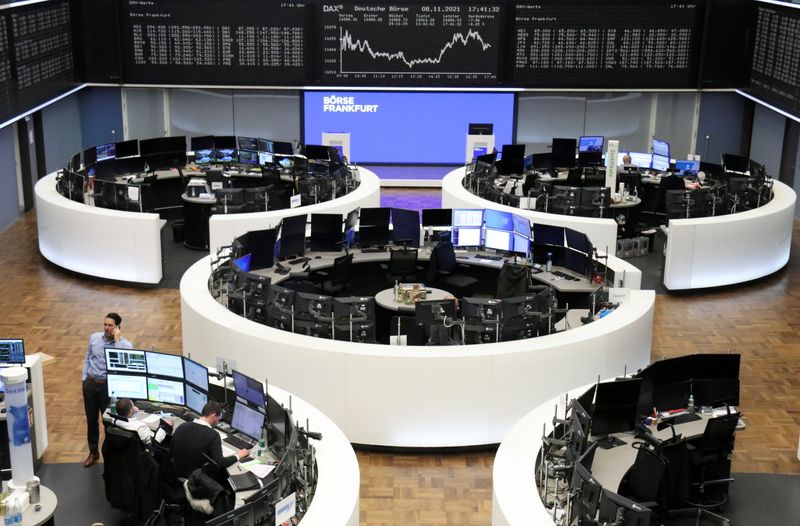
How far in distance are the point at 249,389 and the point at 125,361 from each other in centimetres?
127

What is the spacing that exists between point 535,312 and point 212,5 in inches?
395

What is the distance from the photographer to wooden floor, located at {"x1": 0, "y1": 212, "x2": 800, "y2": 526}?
28.7 ft

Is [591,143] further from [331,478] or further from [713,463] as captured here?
[331,478]

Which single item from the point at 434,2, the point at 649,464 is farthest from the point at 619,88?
the point at 649,464

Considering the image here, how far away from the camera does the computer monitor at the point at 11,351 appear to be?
340 inches

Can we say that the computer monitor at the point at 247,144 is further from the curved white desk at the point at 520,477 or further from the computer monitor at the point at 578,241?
the curved white desk at the point at 520,477

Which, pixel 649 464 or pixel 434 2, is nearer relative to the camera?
pixel 649 464

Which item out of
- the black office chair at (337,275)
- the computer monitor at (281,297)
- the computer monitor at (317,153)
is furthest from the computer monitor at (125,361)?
the computer monitor at (317,153)

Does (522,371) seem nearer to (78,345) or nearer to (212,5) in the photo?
(78,345)

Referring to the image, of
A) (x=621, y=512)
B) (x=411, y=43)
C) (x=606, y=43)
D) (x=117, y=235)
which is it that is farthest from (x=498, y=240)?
(x=606, y=43)

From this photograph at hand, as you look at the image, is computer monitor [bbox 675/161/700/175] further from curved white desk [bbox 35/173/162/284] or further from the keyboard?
the keyboard

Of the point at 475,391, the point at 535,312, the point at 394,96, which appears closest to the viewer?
the point at 475,391

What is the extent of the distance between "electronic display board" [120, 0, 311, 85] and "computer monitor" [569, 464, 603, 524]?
40.6 feet

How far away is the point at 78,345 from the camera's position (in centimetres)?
1157
